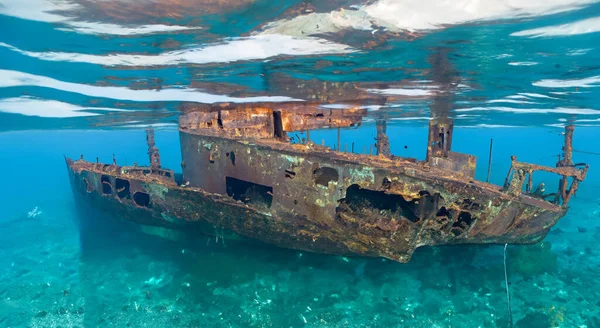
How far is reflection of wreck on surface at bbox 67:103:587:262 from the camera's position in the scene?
770 cm

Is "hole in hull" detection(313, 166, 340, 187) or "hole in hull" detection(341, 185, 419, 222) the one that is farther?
"hole in hull" detection(341, 185, 419, 222)

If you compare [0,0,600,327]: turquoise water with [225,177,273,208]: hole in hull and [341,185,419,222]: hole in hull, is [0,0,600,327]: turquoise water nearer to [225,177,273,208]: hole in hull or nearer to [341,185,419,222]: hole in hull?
[225,177,273,208]: hole in hull

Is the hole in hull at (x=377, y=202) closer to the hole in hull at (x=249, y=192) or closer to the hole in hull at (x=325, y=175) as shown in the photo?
the hole in hull at (x=325, y=175)

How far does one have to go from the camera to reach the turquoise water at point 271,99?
6637 mm

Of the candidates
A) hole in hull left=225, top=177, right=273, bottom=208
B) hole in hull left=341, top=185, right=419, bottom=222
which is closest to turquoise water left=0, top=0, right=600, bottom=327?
hole in hull left=225, top=177, right=273, bottom=208

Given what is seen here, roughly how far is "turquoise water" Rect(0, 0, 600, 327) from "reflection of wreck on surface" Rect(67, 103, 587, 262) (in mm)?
2326

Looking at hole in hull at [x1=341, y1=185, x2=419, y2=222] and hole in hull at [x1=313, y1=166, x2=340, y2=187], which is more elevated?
hole in hull at [x1=313, y1=166, x2=340, y2=187]

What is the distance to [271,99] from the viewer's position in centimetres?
1357

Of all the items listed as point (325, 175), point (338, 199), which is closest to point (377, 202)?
point (338, 199)

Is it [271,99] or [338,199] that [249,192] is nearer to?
[338,199]

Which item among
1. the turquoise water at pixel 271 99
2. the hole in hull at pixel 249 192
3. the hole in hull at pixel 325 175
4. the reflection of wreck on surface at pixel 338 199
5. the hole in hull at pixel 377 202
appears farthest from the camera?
the hole in hull at pixel 249 192

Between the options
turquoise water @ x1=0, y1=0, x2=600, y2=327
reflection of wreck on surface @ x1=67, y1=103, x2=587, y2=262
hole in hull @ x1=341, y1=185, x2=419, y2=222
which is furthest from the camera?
hole in hull @ x1=341, y1=185, x2=419, y2=222

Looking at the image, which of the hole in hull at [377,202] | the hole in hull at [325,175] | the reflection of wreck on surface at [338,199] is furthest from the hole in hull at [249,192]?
the hole in hull at [377,202]

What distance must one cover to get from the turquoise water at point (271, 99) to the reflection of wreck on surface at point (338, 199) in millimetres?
2326
